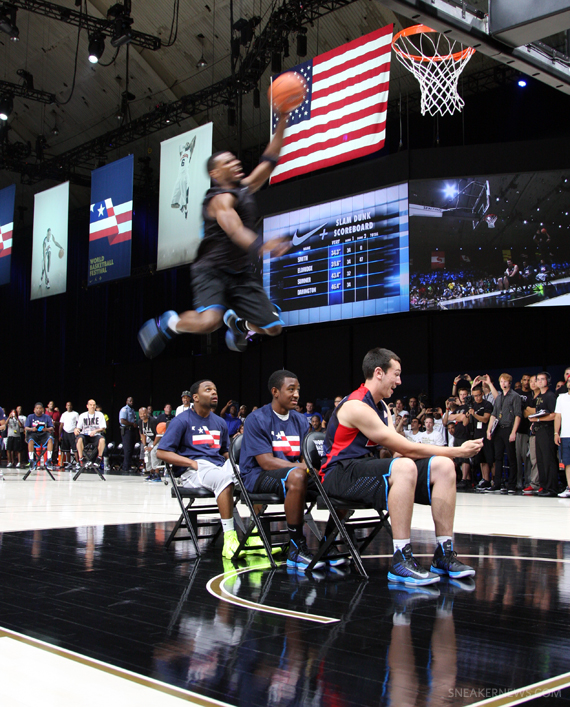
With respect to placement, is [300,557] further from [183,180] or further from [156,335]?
[183,180]

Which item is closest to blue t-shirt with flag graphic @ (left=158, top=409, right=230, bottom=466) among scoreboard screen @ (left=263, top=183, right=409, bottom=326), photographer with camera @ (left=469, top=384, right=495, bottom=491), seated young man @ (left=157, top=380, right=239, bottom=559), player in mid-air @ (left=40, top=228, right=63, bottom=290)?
seated young man @ (left=157, top=380, right=239, bottom=559)

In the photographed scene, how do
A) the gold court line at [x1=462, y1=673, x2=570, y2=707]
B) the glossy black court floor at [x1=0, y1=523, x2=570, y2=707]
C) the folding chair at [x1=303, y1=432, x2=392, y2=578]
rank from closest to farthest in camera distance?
the gold court line at [x1=462, y1=673, x2=570, y2=707], the glossy black court floor at [x1=0, y1=523, x2=570, y2=707], the folding chair at [x1=303, y1=432, x2=392, y2=578]

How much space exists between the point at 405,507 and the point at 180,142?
10334 millimetres

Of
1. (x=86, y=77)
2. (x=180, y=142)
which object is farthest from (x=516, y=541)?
(x=86, y=77)

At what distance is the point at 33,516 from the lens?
695 cm

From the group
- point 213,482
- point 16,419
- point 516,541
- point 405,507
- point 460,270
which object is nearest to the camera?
point 405,507

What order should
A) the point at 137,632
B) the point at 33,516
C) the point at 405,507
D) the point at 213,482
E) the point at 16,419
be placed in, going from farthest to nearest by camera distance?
the point at 16,419 → the point at 33,516 → the point at 213,482 → the point at 405,507 → the point at 137,632

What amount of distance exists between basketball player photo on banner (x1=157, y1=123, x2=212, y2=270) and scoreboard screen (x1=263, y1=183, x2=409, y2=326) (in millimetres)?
2236

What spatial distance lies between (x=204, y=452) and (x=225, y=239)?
1787 mm

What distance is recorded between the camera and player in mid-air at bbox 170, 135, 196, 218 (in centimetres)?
1224

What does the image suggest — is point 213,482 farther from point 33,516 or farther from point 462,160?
point 462,160

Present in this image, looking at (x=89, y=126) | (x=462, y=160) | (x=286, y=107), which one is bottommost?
(x=286, y=107)

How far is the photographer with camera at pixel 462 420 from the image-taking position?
10.6 m

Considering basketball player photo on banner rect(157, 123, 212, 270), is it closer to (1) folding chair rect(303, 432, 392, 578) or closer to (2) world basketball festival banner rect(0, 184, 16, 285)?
(2) world basketball festival banner rect(0, 184, 16, 285)
